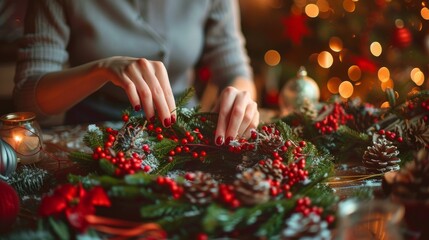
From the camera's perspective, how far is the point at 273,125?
3.19ft

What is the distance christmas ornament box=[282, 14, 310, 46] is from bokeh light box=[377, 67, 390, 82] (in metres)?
0.36

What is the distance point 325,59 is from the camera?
232cm

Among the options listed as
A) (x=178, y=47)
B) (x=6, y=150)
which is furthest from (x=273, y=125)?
(x=178, y=47)

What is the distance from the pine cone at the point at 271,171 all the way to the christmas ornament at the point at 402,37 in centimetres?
149

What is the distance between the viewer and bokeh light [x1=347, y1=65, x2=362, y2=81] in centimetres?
227

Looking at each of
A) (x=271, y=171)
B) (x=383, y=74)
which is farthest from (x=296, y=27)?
(x=271, y=171)

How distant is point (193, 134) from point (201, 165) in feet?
0.20

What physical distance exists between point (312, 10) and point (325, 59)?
0.76 feet

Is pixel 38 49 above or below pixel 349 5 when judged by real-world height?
below

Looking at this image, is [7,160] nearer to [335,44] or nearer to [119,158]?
[119,158]

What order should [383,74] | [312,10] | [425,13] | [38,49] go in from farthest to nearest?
1. [312,10]
2. [383,74]
3. [425,13]
4. [38,49]

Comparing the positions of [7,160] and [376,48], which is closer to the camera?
[7,160]

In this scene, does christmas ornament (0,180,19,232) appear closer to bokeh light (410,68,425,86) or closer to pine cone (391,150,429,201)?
pine cone (391,150,429,201)

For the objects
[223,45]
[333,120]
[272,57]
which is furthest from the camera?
[272,57]
